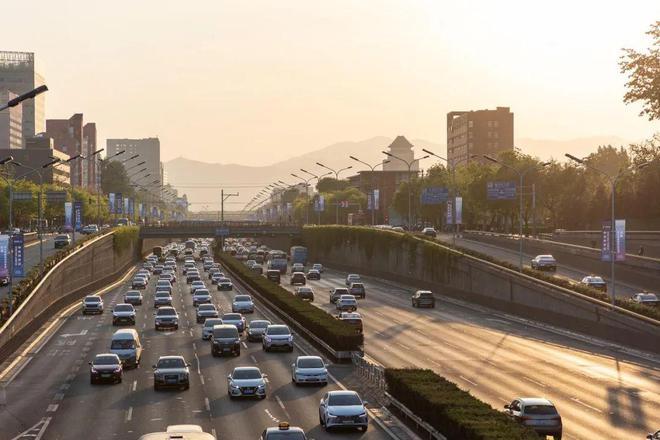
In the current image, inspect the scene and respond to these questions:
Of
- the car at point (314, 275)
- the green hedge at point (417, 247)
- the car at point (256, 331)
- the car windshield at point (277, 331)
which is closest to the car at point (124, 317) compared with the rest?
the car at point (256, 331)

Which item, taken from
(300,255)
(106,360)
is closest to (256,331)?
(106,360)

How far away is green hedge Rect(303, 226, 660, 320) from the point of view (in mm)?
72188

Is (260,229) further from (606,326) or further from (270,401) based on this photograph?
(270,401)

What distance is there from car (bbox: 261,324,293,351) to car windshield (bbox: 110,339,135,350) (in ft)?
27.8

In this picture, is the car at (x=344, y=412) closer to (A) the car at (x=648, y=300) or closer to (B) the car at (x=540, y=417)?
(B) the car at (x=540, y=417)

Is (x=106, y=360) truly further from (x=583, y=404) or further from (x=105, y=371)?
(x=583, y=404)

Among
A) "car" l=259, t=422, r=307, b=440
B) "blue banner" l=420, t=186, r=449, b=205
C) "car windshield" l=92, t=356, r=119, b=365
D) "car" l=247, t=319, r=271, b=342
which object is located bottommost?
"car" l=247, t=319, r=271, b=342

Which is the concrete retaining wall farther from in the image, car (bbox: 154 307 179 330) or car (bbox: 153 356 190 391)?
car (bbox: 153 356 190 391)

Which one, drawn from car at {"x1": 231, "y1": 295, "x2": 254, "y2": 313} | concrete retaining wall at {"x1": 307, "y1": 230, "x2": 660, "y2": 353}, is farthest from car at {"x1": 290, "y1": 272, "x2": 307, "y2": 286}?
car at {"x1": 231, "y1": 295, "x2": 254, "y2": 313}

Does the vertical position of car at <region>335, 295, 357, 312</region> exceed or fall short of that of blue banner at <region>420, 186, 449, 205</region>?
it falls short

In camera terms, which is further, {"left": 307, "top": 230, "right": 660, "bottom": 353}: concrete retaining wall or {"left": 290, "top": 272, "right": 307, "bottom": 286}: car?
{"left": 290, "top": 272, "right": 307, "bottom": 286}: car

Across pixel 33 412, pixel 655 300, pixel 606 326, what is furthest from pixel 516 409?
pixel 655 300

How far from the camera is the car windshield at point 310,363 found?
4816cm

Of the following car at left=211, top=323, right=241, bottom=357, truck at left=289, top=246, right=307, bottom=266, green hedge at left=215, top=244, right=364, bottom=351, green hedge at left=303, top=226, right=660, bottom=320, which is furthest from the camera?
truck at left=289, top=246, right=307, bottom=266
